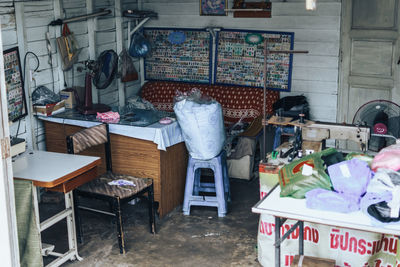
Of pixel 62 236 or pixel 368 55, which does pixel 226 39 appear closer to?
pixel 368 55

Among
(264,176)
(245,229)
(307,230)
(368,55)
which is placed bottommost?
(245,229)

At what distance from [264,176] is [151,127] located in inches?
58.0

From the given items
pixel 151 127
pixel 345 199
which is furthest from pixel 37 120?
pixel 345 199

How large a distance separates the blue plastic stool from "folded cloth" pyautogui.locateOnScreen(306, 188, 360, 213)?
2.04 metres

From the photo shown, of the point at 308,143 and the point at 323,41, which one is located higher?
the point at 323,41

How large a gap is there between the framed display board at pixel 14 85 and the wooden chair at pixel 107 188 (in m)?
1.00

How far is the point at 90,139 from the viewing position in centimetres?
501

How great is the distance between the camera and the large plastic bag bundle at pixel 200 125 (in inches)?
208

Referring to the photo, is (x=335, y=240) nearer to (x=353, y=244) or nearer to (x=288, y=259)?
→ (x=353, y=244)

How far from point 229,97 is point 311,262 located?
3877 millimetres

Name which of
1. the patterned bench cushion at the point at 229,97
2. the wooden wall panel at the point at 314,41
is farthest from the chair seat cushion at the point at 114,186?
the wooden wall panel at the point at 314,41

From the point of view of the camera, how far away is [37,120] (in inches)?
231

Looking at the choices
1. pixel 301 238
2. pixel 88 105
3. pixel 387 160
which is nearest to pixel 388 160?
pixel 387 160

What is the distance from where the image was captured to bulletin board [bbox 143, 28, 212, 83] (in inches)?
301
